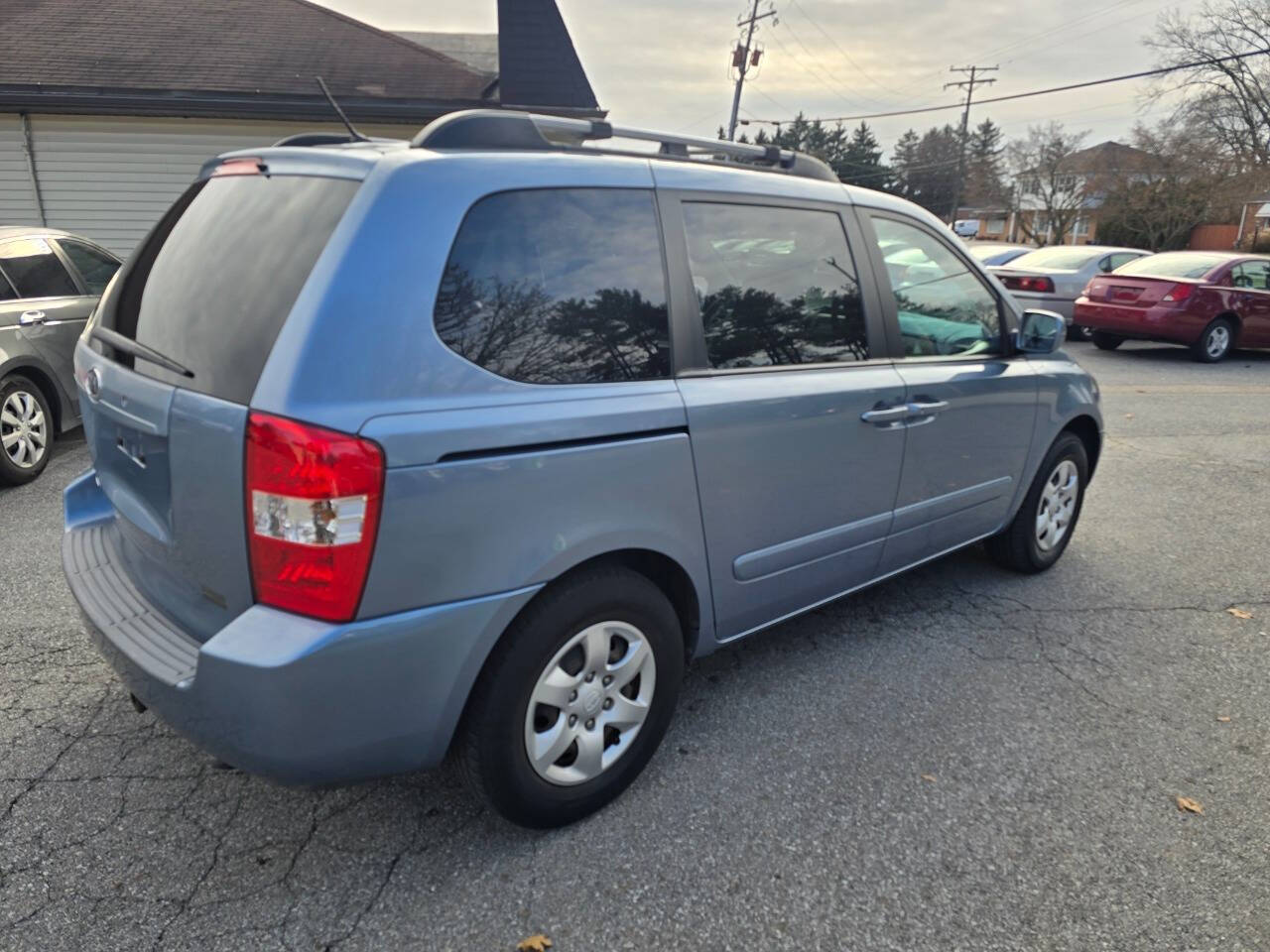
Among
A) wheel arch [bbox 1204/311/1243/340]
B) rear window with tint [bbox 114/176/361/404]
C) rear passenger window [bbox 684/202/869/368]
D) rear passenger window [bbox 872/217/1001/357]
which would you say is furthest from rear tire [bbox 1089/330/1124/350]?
rear window with tint [bbox 114/176/361/404]

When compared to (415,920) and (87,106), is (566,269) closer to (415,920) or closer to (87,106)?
(415,920)

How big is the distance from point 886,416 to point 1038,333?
52.1 inches

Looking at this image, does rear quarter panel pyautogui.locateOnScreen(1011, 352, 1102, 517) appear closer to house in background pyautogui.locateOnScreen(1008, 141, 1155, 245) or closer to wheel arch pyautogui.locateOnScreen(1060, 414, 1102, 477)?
wheel arch pyautogui.locateOnScreen(1060, 414, 1102, 477)

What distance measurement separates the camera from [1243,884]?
2.34 metres

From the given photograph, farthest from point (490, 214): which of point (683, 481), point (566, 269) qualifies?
point (683, 481)

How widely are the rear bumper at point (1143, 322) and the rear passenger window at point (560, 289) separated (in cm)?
1206

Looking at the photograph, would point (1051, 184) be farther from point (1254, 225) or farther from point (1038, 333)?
point (1038, 333)

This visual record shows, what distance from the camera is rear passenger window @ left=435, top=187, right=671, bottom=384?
6.82 ft

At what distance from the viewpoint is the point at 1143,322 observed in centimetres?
1214

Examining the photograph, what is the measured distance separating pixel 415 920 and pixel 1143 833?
82.2 inches

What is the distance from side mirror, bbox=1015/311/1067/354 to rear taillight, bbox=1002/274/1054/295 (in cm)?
1072

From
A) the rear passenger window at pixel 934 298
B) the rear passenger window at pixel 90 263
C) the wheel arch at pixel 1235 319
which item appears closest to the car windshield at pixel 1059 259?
the wheel arch at pixel 1235 319

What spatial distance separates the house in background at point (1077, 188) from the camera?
141ft

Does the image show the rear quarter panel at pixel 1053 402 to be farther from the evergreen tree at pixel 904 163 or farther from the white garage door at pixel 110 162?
the evergreen tree at pixel 904 163
